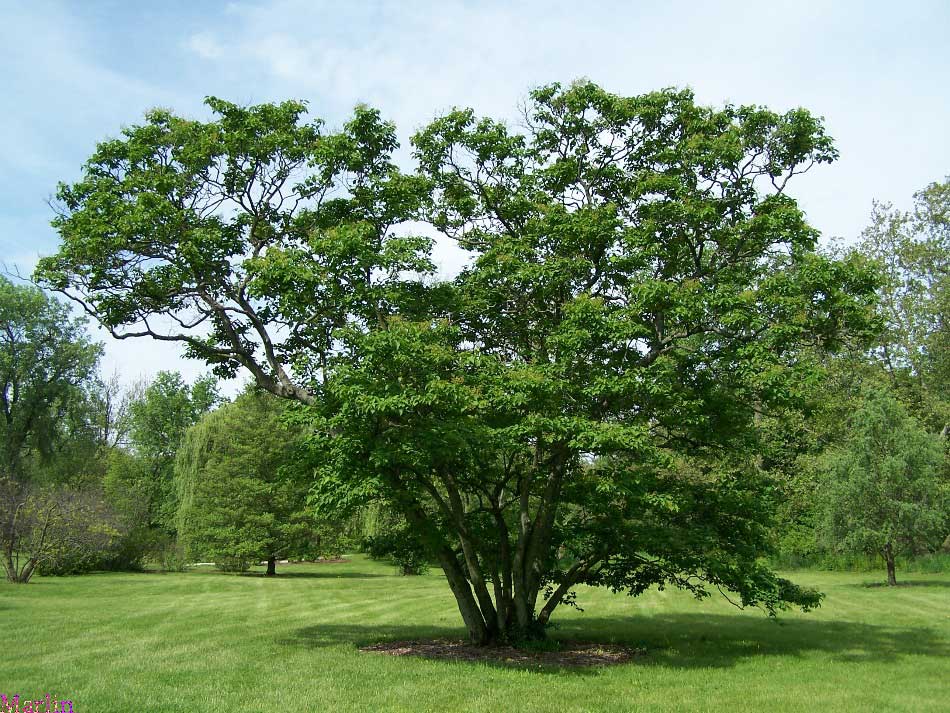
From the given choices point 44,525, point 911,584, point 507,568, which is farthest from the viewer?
point 44,525

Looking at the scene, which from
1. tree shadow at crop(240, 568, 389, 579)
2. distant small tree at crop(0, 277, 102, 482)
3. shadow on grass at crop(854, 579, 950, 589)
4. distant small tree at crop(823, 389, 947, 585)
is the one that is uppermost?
distant small tree at crop(0, 277, 102, 482)

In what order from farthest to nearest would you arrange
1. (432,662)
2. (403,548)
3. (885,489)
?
(885,489) < (403,548) < (432,662)

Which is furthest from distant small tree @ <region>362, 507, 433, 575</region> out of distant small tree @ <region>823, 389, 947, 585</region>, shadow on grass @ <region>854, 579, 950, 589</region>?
shadow on grass @ <region>854, 579, 950, 589</region>

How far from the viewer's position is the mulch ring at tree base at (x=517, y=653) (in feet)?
38.7

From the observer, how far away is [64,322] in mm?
42219

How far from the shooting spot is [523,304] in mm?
12812

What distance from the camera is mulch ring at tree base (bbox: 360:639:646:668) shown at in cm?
1179

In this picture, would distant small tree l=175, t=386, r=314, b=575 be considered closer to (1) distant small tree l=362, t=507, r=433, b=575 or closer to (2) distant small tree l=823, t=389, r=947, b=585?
(1) distant small tree l=362, t=507, r=433, b=575

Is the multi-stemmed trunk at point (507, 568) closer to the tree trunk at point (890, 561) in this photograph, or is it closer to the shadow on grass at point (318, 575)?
the tree trunk at point (890, 561)

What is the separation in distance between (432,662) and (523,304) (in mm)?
5928

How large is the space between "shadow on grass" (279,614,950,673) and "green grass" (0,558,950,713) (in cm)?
6

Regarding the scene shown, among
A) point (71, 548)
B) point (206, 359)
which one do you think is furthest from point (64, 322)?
point (206, 359)

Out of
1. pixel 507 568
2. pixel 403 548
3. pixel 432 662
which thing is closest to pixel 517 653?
pixel 507 568

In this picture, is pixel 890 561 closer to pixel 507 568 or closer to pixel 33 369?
pixel 507 568
